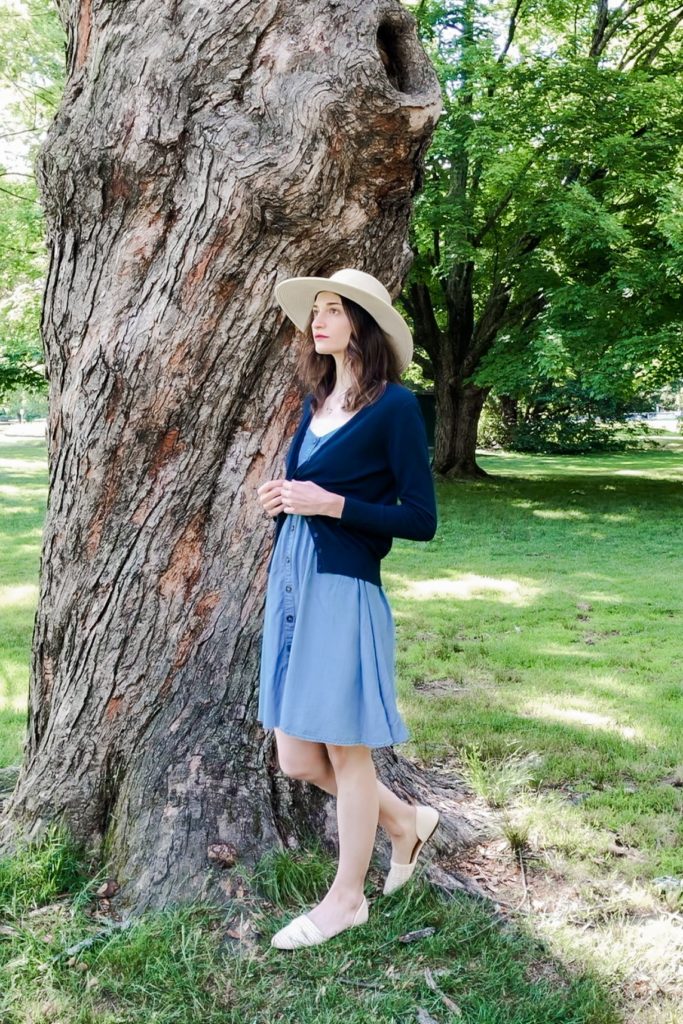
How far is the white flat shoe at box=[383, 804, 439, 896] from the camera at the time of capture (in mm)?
3158

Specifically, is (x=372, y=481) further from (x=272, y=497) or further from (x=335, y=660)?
(x=335, y=660)

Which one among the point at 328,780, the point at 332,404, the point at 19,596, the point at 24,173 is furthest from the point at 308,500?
the point at 24,173

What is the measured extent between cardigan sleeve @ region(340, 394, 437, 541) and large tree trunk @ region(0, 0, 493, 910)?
0.70m

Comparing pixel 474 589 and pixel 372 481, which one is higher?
pixel 372 481

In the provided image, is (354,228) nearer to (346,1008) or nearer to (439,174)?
(346,1008)

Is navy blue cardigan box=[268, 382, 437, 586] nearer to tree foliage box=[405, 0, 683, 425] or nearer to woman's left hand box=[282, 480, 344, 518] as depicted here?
woman's left hand box=[282, 480, 344, 518]

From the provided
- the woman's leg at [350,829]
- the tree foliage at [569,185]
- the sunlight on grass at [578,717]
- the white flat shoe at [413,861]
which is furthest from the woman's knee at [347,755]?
the tree foliage at [569,185]

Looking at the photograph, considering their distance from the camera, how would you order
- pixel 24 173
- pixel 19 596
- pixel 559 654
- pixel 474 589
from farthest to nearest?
pixel 24 173 < pixel 474 589 < pixel 19 596 < pixel 559 654

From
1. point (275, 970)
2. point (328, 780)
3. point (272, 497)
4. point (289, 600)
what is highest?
point (272, 497)

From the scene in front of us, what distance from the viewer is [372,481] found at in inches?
111

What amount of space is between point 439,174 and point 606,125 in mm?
3012

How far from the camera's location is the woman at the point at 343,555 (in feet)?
8.87

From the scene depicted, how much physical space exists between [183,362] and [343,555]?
3.04 ft

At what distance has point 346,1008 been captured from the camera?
262 cm
